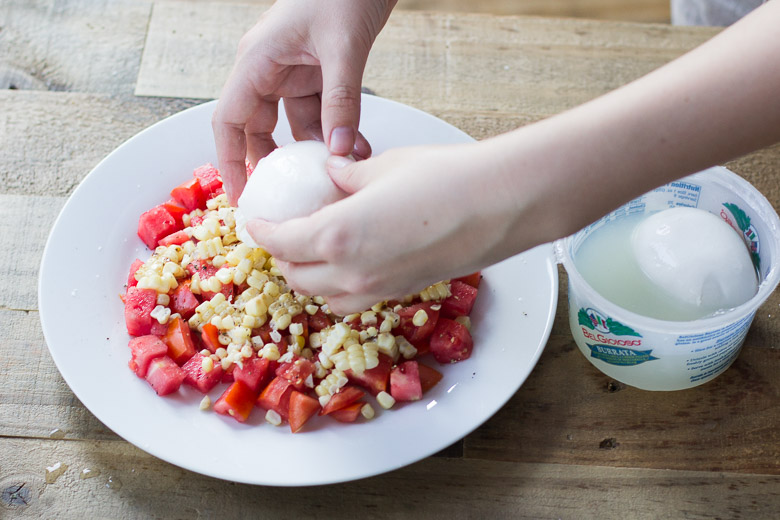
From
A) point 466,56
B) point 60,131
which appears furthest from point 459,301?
point 60,131

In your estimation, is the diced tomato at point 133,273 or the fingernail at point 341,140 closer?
the fingernail at point 341,140

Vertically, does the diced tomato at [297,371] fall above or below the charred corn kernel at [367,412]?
above

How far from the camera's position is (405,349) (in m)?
1.13

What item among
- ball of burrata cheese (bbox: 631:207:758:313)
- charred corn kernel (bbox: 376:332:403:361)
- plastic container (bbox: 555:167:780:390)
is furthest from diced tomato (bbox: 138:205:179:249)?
ball of burrata cheese (bbox: 631:207:758:313)

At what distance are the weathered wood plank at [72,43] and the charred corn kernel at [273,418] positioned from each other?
835mm

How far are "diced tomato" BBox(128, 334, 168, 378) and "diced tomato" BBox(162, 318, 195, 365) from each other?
0.02 m

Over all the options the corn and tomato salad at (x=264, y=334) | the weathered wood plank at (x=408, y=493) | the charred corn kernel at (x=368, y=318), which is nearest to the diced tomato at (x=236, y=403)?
the corn and tomato salad at (x=264, y=334)

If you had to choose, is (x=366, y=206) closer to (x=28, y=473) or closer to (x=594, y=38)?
(x=28, y=473)

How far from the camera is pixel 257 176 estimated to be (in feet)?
3.59

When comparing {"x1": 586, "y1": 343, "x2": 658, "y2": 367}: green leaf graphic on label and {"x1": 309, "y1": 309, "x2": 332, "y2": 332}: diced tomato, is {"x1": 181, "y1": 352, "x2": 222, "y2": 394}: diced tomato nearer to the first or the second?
{"x1": 309, "y1": 309, "x2": 332, "y2": 332}: diced tomato

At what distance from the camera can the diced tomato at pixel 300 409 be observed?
1.04 metres

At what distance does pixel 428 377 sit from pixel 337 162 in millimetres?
350

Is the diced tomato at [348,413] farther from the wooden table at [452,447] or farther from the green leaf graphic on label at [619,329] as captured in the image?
the green leaf graphic on label at [619,329]

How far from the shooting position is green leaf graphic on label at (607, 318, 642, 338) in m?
1.05
